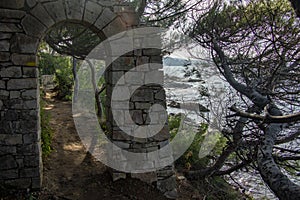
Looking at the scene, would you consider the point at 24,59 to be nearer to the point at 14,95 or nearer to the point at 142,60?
the point at 14,95

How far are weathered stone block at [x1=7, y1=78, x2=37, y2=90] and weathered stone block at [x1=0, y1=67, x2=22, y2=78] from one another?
61 mm

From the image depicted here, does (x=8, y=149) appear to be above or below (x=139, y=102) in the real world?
below

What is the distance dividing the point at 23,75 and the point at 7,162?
3.61 feet

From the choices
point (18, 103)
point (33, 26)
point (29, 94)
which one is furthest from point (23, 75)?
point (33, 26)

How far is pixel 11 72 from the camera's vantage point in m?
3.26

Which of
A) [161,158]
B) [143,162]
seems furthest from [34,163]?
[161,158]

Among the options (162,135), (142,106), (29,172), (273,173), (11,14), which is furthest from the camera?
(162,135)

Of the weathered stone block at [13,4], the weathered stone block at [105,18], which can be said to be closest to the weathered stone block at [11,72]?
the weathered stone block at [13,4]

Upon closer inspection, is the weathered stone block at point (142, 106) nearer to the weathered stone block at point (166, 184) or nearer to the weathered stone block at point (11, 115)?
the weathered stone block at point (166, 184)

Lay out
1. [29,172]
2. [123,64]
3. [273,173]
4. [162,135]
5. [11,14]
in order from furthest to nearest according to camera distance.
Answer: [162,135]
[123,64]
[29,172]
[11,14]
[273,173]

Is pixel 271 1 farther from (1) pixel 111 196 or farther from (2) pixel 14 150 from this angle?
(2) pixel 14 150

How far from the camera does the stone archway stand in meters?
3.23

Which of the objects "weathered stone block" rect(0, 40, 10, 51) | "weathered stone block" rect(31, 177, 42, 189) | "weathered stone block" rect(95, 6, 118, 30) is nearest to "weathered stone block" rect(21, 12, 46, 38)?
"weathered stone block" rect(0, 40, 10, 51)

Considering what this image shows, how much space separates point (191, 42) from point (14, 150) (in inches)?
131
